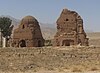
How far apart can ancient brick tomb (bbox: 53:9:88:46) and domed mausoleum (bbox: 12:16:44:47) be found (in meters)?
3.82

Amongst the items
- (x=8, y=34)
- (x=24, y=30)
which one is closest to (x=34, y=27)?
(x=24, y=30)

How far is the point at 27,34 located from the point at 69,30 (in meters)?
7.99

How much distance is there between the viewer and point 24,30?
54.3m

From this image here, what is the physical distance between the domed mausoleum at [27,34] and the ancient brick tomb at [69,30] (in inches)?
150

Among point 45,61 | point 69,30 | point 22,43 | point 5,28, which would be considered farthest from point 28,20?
point 45,61

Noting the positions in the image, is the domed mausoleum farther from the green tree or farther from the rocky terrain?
the rocky terrain

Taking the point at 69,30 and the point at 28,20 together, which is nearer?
the point at 69,30

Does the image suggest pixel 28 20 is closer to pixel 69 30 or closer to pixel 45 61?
pixel 69 30

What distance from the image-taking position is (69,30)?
175 feet

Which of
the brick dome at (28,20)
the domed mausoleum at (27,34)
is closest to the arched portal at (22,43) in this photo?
the domed mausoleum at (27,34)

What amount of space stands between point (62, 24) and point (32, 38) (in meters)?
6.27

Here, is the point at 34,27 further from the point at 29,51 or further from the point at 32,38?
the point at 29,51

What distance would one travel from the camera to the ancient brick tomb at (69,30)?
51.9m

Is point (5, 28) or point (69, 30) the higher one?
point (5, 28)
